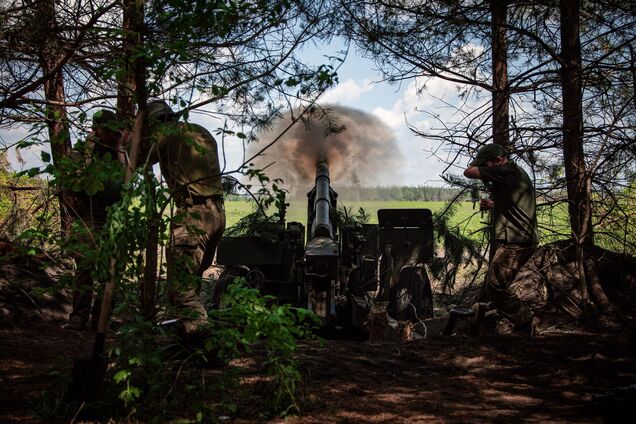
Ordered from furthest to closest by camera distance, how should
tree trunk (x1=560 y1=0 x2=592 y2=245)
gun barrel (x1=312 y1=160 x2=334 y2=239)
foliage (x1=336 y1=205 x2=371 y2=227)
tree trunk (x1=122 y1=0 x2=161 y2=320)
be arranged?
1. foliage (x1=336 y1=205 x2=371 y2=227)
2. gun barrel (x1=312 y1=160 x2=334 y2=239)
3. tree trunk (x1=560 y1=0 x2=592 y2=245)
4. tree trunk (x1=122 y1=0 x2=161 y2=320)

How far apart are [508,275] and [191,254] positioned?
A: 344 centimetres

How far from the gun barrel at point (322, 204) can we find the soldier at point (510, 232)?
243 cm

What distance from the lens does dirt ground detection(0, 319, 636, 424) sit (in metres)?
4.30

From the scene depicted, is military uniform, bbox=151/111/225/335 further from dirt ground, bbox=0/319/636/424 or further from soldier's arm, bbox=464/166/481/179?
soldier's arm, bbox=464/166/481/179

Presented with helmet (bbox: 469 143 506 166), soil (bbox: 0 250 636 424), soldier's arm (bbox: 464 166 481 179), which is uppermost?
helmet (bbox: 469 143 506 166)

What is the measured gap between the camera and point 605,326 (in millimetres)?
7410

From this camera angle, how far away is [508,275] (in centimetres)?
709

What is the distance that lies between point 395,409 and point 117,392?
5.74 feet

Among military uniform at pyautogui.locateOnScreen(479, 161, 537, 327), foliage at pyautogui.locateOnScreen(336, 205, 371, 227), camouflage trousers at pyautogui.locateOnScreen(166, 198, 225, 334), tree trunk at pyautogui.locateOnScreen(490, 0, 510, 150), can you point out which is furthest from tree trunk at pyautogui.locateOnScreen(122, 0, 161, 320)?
foliage at pyautogui.locateOnScreen(336, 205, 371, 227)

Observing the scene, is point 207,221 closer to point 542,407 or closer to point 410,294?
point 542,407

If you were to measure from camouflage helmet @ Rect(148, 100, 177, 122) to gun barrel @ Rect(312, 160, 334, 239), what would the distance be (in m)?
4.18

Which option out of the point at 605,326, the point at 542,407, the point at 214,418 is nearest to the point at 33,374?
the point at 214,418

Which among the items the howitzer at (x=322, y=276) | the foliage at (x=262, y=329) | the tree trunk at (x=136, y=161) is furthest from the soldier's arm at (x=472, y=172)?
the tree trunk at (x=136, y=161)

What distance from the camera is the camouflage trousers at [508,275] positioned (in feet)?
23.3
